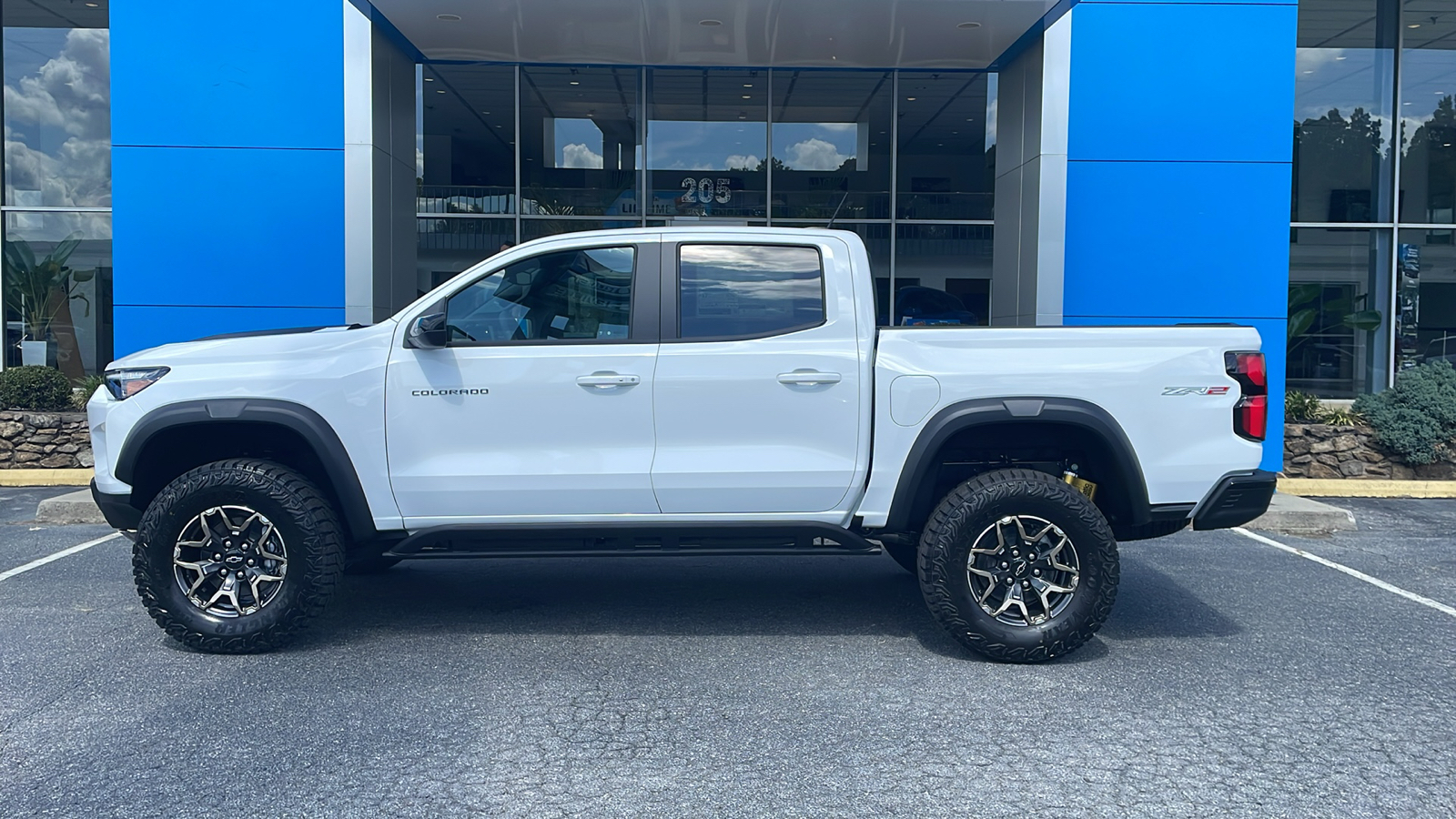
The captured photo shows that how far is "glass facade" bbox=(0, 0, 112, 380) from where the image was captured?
46.3 ft

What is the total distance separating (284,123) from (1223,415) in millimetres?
8938

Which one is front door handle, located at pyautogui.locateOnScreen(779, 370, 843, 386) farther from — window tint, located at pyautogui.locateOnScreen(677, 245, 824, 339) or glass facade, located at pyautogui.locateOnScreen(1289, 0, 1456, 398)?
glass facade, located at pyautogui.locateOnScreen(1289, 0, 1456, 398)

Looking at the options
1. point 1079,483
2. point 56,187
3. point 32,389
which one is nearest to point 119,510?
point 1079,483

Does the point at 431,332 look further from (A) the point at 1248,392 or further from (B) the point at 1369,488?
(B) the point at 1369,488

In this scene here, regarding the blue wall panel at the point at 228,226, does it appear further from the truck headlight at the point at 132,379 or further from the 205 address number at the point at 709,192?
the truck headlight at the point at 132,379

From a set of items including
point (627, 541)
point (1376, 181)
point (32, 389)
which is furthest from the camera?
point (1376, 181)

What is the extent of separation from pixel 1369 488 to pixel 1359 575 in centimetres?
408

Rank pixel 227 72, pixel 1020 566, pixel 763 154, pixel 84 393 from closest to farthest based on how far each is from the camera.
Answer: pixel 1020 566, pixel 227 72, pixel 84 393, pixel 763 154

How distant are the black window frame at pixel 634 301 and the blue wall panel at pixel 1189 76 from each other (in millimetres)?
7013

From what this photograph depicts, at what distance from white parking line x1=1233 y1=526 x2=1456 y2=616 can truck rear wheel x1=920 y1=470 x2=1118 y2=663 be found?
2.61 meters

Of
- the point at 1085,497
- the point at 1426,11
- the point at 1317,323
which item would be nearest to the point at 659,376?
the point at 1085,497

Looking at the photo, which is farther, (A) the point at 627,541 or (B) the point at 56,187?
(B) the point at 56,187

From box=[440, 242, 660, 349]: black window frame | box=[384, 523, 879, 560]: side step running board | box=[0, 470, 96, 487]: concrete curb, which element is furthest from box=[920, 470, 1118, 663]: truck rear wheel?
box=[0, 470, 96, 487]: concrete curb

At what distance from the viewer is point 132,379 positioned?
5363mm
